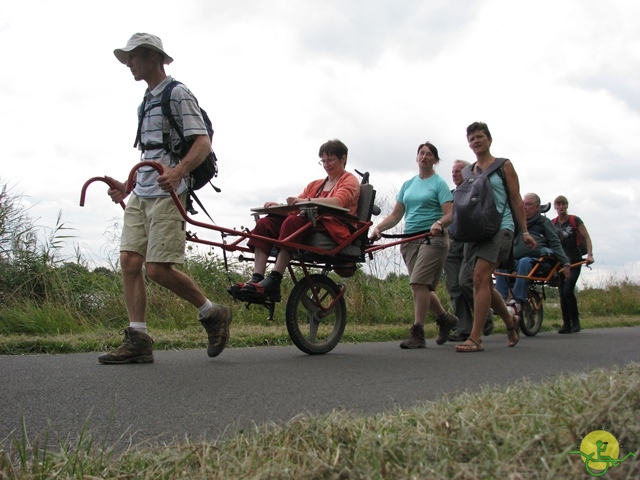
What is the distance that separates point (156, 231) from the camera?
5.15m

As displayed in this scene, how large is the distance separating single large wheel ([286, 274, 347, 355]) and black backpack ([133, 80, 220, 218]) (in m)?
1.31

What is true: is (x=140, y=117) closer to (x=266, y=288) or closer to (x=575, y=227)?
(x=266, y=288)

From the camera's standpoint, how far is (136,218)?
536 centimetres

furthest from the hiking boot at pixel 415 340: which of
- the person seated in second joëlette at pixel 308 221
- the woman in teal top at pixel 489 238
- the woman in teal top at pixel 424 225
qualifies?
the person seated in second joëlette at pixel 308 221

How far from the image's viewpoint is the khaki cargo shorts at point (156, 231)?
514 centimetres

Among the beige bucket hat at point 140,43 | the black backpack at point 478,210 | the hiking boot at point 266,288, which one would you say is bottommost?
the hiking boot at point 266,288

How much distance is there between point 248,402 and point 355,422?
→ 1329mm

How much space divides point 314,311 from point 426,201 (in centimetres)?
186

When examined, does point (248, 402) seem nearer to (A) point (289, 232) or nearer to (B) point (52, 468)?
(B) point (52, 468)

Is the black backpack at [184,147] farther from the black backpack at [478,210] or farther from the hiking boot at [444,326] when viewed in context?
the hiking boot at [444,326]

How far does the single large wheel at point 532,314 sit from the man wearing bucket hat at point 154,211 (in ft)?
18.5

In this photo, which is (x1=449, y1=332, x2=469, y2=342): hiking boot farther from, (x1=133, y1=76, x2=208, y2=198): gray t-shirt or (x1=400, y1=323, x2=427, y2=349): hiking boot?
(x1=133, y1=76, x2=208, y2=198): gray t-shirt

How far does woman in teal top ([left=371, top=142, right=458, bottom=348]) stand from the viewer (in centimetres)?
728

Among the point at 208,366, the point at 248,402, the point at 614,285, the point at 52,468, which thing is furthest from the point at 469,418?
the point at 614,285
